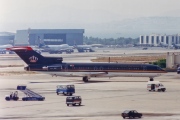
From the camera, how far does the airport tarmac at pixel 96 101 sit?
70000 millimetres

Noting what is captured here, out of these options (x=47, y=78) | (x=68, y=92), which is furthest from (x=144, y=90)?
(x=47, y=78)

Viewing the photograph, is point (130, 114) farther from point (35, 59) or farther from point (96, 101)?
point (35, 59)

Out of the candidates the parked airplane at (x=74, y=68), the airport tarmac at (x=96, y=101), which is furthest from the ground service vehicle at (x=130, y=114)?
the parked airplane at (x=74, y=68)

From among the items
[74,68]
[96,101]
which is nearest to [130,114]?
[96,101]

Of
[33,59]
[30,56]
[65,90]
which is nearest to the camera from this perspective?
[65,90]

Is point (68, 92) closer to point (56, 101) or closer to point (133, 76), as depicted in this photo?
point (56, 101)

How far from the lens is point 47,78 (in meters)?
126

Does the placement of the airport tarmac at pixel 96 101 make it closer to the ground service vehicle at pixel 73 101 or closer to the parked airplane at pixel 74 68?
the ground service vehicle at pixel 73 101

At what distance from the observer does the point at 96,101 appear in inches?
3314

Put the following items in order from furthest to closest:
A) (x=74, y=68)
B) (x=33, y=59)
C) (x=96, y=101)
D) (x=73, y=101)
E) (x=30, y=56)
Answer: (x=30, y=56), (x=33, y=59), (x=74, y=68), (x=96, y=101), (x=73, y=101)

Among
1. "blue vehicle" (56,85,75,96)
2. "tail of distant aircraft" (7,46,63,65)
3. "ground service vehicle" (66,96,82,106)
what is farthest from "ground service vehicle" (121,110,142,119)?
"tail of distant aircraft" (7,46,63,65)

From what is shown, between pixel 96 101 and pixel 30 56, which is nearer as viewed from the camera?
pixel 96 101

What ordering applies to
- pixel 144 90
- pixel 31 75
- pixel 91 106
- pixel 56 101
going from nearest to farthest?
1. pixel 91 106
2. pixel 56 101
3. pixel 144 90
4. pixel 31 75

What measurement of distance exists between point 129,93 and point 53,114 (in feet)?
88.2
